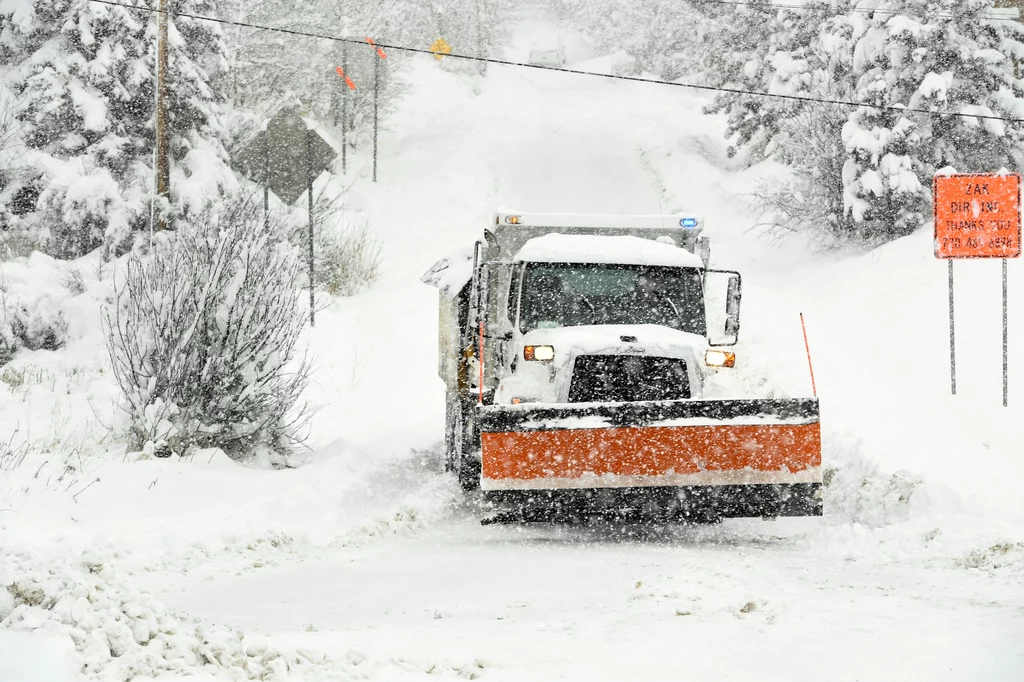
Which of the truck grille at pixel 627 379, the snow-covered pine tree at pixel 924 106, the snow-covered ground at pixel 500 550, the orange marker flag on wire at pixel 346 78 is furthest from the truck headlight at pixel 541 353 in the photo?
the orange marker flag on wire at pixel 346 78

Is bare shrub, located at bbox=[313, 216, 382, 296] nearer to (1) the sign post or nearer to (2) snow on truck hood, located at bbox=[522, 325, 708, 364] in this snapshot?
(1) the sign post

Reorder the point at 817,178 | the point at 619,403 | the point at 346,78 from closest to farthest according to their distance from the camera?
the point at 619,403 → the point at 817,178 → the point at 346,78

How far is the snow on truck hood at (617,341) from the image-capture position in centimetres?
918

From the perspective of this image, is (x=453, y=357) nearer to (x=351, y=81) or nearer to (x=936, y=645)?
(x=936, y=645)

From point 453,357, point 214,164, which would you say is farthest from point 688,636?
point 214,164

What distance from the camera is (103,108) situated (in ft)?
83.4

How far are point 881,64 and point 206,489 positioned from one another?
69.5ft

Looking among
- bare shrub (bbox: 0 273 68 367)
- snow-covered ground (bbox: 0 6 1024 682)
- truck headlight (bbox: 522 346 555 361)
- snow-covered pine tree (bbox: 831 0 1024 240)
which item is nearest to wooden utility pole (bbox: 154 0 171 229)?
snow-covered ground (bbox: 0 6 1024 682)

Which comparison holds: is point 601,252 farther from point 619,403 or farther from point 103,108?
point 103,108

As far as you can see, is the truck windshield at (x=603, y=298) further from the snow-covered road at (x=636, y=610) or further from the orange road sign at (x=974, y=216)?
the orange road sign at (x=974, y=216)

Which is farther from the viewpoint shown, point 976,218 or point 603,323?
point 976,218

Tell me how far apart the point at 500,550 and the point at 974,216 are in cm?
786

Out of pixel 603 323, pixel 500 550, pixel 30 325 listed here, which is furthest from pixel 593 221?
pixel 30 325

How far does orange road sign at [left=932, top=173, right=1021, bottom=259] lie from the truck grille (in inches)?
208
